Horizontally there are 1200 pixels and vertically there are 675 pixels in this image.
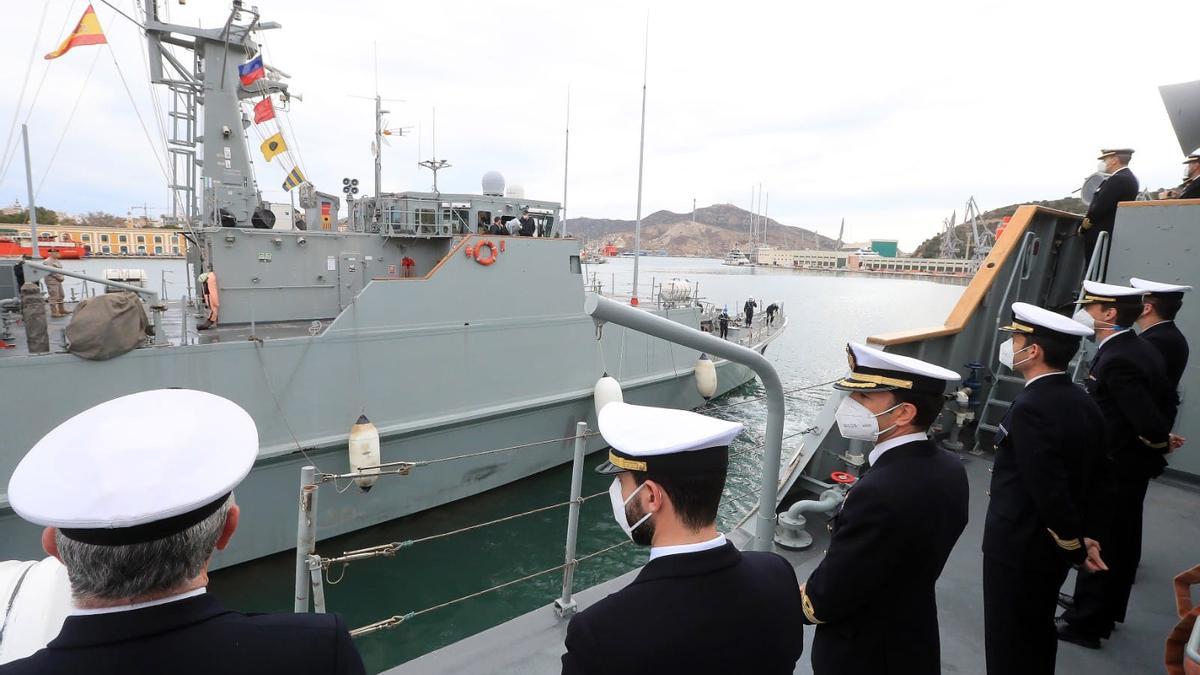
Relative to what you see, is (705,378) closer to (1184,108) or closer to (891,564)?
(1184,108)

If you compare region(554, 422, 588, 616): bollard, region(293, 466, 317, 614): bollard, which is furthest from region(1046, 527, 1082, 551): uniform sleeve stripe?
region(293, 466, 317, 614): bollard

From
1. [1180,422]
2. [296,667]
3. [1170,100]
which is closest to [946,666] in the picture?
[296,667]

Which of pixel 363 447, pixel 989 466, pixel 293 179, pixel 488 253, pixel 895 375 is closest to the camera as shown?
pixel 895 375

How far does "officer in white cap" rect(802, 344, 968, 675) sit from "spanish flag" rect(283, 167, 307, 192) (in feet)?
32.6

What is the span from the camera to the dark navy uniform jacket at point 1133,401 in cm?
272

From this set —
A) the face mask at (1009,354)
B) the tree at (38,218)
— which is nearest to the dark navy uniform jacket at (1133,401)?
the face mask at (1009,354)

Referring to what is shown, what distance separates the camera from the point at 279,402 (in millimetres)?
6520

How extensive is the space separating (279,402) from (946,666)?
674 centimetres

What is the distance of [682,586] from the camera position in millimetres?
1103

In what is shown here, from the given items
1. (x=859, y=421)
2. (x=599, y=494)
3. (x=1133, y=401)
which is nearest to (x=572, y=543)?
(x=599, y=494)

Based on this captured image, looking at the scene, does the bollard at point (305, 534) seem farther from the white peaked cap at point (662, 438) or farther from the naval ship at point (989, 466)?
the white peaked cap at point (662, 438)

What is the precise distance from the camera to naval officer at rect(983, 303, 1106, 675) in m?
2.06

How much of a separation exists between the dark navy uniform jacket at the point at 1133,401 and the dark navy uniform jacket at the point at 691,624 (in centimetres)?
258

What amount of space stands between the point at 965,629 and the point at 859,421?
1.90 m
